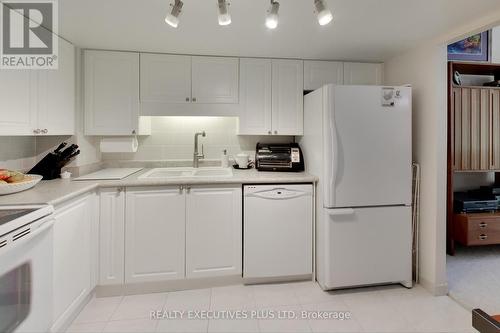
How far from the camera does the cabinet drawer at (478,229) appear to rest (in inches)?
107

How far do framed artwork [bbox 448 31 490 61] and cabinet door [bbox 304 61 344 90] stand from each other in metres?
1.41

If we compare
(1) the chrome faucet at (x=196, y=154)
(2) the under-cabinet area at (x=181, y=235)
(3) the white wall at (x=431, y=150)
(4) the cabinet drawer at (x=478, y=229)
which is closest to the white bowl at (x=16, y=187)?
(2) the under-cabinet area at (x=181, y=235)

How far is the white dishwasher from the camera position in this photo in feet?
7.41

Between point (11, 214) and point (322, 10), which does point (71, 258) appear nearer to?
point (11, 214)

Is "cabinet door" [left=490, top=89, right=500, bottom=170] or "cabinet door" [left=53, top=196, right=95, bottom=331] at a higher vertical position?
"cabinet door" [left=490, top=89, right=500, bottom=170]

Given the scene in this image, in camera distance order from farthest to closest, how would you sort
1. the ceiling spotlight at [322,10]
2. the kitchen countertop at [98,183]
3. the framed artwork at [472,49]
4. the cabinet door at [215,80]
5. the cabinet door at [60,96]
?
the framed artwork at [472,49]
the cabinet door at [215,80]
the cabinet door at [60,96]
the kitchen countertop at [98,183]
the ceiling spotlight at [322,10]

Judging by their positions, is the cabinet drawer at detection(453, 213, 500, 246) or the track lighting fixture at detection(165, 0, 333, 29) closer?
the track lighting fixture at detection(165, 0, 333, 29)

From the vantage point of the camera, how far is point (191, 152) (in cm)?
284

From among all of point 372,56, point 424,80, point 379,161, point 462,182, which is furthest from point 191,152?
point 462,182

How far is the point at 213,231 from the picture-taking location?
2.22 meters

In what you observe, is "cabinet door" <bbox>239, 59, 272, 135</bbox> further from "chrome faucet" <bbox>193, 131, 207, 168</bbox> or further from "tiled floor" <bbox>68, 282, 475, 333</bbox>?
"tiled floor" <bbox>68, 282, 475, 333</bbox>

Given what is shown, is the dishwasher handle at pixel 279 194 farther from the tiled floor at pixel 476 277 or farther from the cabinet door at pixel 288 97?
the tiled floor at pixel 476 277

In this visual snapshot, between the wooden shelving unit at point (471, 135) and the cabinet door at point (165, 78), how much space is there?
107 inches

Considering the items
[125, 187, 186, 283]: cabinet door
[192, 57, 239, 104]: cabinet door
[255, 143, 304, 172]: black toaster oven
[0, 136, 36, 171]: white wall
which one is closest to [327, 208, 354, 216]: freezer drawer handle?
[255, 143, 304, 172]: black toaster oven
